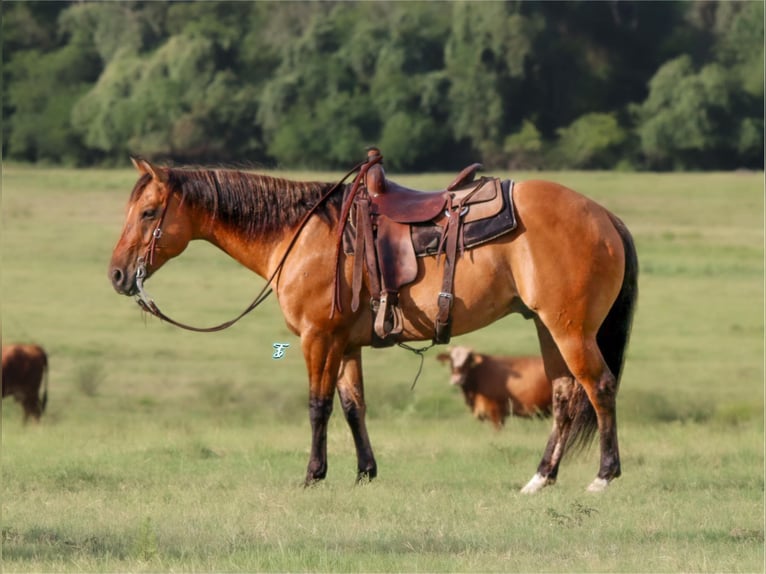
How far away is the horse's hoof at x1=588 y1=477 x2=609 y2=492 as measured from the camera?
8484 millimetres

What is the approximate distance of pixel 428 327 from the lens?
28.5ft

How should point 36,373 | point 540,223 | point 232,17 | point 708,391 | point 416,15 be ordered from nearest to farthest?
1. point 540,223
2. point 36,373
3. point 708,391
4. point 416,15
5. point 232,17

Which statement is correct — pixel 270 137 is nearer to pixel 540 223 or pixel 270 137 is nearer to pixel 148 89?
pixel 148 89

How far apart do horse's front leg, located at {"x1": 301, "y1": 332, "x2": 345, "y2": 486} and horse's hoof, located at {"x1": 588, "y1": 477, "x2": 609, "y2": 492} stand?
64.8 inches

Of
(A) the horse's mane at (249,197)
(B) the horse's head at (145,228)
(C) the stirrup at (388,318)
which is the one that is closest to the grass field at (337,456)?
(C) the stirrup at (388,318)

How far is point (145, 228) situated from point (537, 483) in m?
2.93

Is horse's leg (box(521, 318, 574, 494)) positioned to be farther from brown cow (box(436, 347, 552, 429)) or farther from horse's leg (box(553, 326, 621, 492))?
brown cow (box(436, 347, 552, 429))

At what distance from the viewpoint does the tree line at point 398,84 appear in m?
34.6

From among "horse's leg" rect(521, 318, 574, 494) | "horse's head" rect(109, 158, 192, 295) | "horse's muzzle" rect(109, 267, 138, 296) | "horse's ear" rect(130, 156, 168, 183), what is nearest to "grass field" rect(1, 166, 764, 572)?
"horse's leg" rect(521, 318, 574, 494)

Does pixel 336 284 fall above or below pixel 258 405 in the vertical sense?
above

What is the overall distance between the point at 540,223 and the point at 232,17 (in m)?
33.9

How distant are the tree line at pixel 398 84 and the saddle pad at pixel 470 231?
24.4 m

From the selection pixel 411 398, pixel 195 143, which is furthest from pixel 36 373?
pixel 195 143

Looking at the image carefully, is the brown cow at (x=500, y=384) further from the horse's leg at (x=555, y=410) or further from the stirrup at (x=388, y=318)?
the stirrup at (x=388, y=318)
